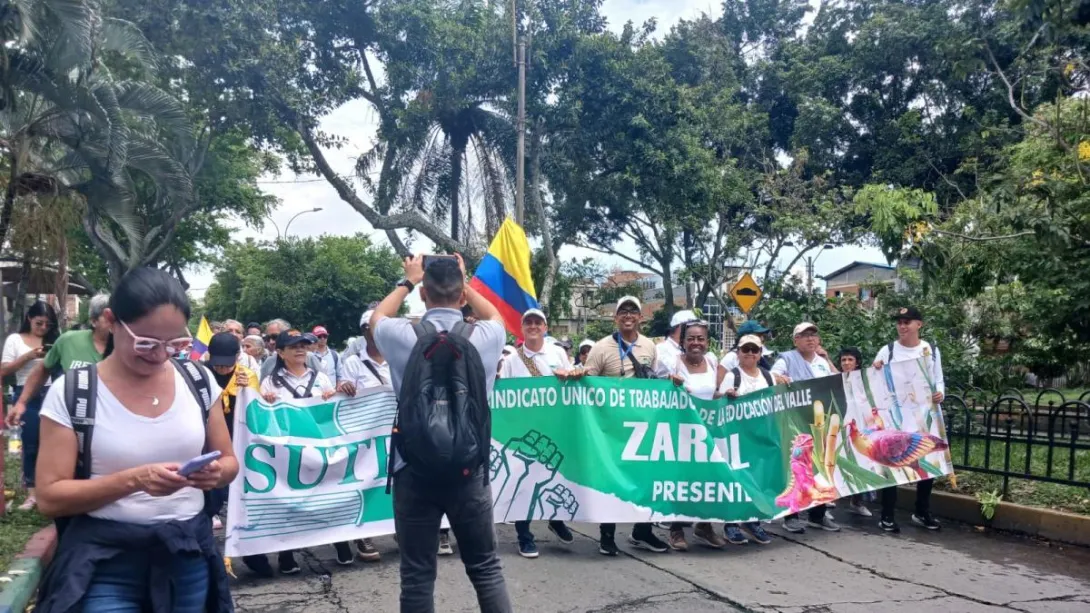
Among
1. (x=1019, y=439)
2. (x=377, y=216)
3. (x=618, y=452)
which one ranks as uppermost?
(x=377, y=216)

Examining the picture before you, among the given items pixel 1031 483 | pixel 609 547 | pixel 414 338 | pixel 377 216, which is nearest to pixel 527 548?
pixel 609 547

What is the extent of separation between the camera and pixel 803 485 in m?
6.74

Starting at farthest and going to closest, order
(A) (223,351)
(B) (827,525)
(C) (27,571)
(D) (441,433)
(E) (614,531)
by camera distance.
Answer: (B) (827,525), (E) (614,531), (A) (223,351), (C) (27,571), (D) (441,433)

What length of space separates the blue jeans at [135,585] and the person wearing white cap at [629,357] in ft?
13.6

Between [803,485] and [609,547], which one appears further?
[803,485]

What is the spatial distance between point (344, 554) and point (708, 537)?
2685 mm

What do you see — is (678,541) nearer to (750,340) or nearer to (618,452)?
(618,452)

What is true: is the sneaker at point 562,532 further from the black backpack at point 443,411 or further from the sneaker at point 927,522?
the black backpack at point 443,411

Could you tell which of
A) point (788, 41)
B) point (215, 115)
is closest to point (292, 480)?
point (215, 115)

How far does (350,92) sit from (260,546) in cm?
1640

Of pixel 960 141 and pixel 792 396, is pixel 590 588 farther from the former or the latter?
pixel 960 141

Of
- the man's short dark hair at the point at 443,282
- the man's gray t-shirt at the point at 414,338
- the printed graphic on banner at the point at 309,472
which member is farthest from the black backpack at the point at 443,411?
the printed graphic on banner at the point at 309,472

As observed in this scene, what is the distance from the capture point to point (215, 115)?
20219 mm

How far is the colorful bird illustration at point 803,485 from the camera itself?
6.63 meters
